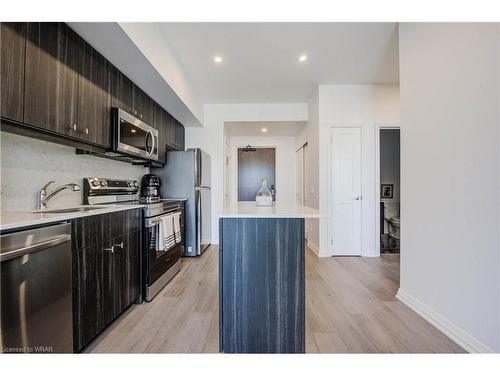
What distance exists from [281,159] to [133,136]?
4.05 m

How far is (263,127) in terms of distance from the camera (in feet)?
16.4

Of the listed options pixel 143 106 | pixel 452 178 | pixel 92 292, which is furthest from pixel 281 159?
pixel 92 292

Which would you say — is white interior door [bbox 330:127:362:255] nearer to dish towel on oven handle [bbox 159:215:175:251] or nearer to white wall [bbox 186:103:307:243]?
white wall [bbox 186:103:307:243]

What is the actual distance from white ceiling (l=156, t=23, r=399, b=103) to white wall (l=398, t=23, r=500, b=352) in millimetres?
532

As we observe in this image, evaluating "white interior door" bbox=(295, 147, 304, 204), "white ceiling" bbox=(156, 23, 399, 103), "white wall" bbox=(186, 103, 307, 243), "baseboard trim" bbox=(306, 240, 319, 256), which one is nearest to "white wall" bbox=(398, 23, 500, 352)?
"white ceiling" bbox=(156, 23, 399, 103)

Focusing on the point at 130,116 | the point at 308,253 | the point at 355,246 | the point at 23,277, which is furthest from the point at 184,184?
the point at 355,246

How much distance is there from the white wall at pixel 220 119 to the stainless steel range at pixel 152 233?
1.62 metres

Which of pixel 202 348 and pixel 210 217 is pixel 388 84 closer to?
pixel 210 217

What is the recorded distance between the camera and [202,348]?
157cm

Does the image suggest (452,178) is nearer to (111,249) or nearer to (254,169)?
(111,249)

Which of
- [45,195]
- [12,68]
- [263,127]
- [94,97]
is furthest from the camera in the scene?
[263,127]

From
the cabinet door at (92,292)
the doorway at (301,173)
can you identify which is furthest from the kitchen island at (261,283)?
the doorway at (301,173)

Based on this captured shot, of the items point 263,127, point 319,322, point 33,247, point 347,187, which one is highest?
point 263,127

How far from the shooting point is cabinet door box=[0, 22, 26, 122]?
1.24 m
